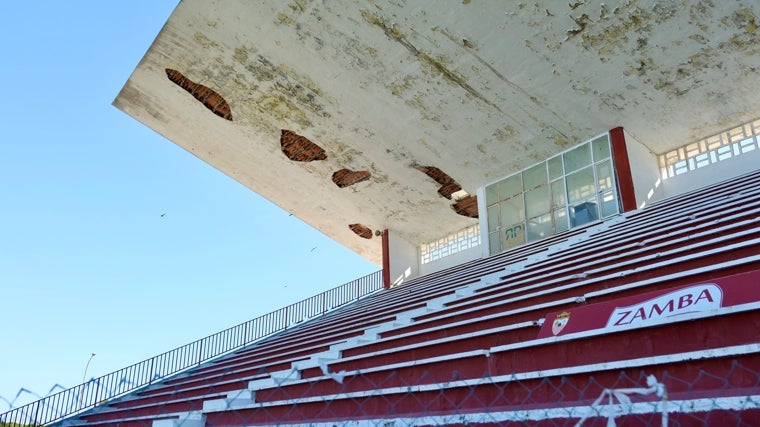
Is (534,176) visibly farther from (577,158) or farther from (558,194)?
(577,158)

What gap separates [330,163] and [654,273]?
8.32 m

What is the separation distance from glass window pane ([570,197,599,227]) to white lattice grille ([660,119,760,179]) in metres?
1.37

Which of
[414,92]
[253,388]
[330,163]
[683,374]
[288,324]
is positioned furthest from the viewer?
[288,324]

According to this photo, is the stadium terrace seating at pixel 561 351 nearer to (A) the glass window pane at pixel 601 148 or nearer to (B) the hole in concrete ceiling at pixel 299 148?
(A) the glass window pane at pixel 601 148

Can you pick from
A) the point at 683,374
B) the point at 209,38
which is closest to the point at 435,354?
the point at 683,374

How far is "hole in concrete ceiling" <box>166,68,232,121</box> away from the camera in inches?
435

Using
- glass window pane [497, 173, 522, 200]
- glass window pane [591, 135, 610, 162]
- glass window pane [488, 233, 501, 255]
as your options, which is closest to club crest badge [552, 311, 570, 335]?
glass window pane [591, 135, 610, 162]

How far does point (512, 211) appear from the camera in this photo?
11.8 m

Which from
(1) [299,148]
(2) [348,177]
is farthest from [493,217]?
(1) [299,148]

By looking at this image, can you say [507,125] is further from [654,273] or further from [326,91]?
[654,273]

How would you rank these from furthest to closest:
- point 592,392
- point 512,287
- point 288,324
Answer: point 288,324
point 512,287
point 592,392

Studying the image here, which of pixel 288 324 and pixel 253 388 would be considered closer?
pixel 253 388

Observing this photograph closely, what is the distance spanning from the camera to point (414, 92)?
985 cm

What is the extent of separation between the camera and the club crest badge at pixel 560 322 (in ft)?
13.4
